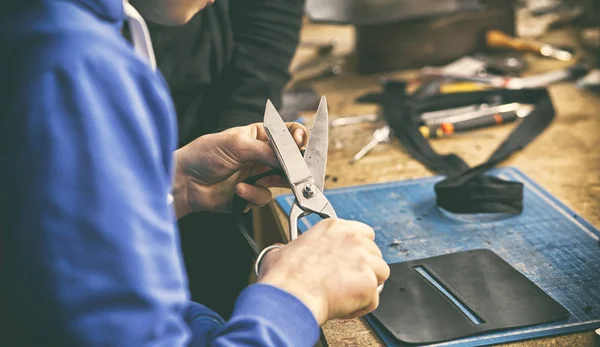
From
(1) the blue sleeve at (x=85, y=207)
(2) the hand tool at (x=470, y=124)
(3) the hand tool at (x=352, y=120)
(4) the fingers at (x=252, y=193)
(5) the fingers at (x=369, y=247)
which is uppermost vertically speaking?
(1) the blue sleeve at (x=85, y=207)

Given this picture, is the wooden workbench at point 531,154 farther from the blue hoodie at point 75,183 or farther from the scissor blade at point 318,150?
the blue hoodie at point 75,183

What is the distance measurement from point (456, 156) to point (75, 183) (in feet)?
3.10

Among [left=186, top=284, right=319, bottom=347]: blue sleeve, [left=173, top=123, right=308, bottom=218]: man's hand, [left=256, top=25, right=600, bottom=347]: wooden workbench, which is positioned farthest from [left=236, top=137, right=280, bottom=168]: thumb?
[left=186, top=284, right=319, bottom=347]: blue sleeve

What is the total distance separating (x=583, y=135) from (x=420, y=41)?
0.53 meters

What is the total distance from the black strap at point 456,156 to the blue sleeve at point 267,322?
528mm

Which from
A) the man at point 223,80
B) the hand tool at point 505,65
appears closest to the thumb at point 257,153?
the man at point 223,80

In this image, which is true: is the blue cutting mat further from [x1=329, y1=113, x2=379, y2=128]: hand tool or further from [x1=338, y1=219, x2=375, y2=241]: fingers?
[x1=329, y1=113, x2=379, y2=128]: hand tool

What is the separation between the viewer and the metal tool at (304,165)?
0.90m

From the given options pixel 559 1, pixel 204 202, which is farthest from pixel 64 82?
pixel 559 1

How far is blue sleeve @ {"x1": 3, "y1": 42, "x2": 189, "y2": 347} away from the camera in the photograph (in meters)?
0.52

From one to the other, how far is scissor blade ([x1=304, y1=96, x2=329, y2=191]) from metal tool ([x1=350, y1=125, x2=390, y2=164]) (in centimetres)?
42

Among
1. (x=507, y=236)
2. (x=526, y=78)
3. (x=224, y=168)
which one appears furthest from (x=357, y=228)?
(x=526, y=78)

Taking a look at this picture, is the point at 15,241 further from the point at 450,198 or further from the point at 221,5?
the point at 221,5

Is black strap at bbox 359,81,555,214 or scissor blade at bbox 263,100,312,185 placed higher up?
scissor blade at bbox 263,100,312,185
